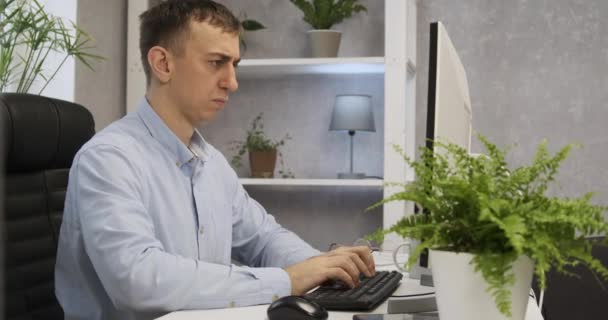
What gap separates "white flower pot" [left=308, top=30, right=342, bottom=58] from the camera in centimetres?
317

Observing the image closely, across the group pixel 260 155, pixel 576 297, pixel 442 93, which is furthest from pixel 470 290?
pixel 260 155

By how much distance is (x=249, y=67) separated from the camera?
10.4 feet

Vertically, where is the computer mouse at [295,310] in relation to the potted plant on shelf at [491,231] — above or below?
below

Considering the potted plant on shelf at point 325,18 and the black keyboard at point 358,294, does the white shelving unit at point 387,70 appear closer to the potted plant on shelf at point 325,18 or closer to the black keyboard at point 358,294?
the potted plant on shelf at point 325,18

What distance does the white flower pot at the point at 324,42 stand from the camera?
317 centimetres

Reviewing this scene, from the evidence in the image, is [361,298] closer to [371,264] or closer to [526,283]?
[371,264]

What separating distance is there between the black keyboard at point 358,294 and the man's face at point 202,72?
494 mm

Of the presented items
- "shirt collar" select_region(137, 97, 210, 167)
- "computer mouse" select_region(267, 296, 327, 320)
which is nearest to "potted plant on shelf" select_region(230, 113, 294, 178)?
"shirt collar" select_region(137, 97, 210, 167)

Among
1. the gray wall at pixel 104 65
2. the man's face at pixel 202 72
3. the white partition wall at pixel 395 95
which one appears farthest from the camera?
the white partition wall at pixel 395 95

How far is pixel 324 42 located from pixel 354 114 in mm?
318

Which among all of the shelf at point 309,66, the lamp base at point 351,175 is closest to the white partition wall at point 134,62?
the shelf at point 309,66

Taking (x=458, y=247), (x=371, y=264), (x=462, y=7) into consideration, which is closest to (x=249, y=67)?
(x=462, y=7)

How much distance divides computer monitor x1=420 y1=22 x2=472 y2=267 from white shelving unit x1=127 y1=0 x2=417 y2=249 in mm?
1515

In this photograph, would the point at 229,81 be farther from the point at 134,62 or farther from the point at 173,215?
the point at 134,62
